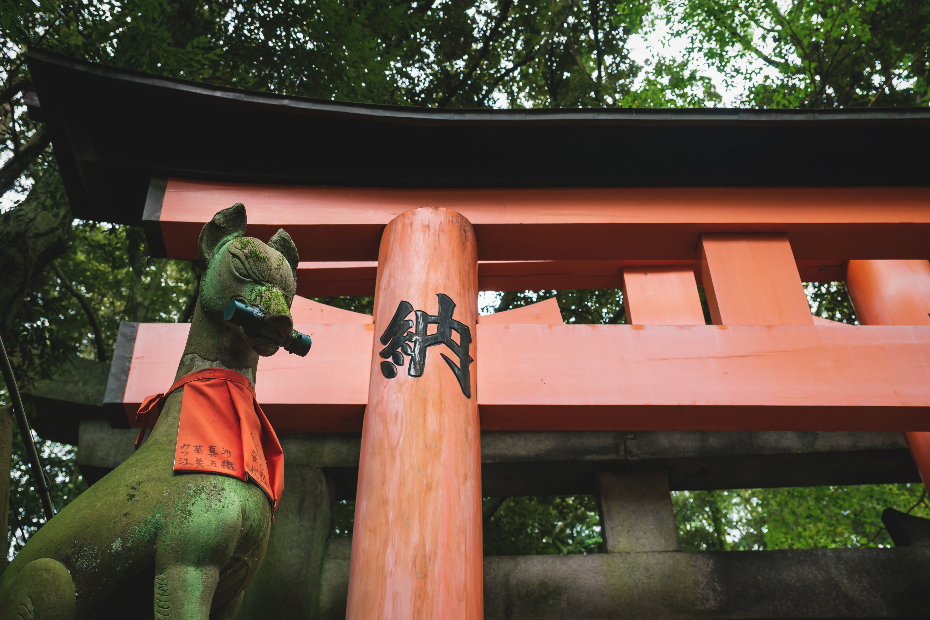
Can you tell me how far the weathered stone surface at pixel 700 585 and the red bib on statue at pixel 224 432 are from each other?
2442 mm

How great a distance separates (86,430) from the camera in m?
5.56

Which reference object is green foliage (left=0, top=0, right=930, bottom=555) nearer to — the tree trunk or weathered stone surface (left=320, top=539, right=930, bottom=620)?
the tree trunk

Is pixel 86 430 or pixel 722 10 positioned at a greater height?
pixel 722 10

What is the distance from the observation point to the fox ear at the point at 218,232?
2324mm

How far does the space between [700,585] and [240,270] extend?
11.9ft

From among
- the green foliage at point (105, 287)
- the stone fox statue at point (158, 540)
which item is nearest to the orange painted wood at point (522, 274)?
the green foliage at point (105, 287)

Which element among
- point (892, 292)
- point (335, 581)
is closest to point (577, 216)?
point (335, 581)

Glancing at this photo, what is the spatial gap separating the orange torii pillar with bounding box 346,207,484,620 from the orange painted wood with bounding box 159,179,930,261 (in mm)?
376

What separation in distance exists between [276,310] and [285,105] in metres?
2.04

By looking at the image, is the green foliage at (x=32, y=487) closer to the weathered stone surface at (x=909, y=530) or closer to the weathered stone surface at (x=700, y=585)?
the weathered stone surface at (x=700, y=585)

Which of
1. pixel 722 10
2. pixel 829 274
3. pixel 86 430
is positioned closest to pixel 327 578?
pixel 86 430

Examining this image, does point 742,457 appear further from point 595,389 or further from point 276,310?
point 276,310

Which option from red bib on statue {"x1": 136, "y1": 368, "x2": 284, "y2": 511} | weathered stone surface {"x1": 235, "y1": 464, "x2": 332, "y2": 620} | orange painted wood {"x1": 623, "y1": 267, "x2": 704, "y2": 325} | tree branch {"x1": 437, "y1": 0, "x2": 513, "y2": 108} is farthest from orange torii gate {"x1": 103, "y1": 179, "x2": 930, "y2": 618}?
tree branch {"x1": 437, "y1": 0, "x2": 513, "y2": 108}

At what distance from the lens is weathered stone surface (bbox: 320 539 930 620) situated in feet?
13.7
